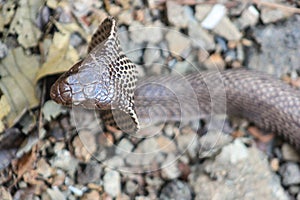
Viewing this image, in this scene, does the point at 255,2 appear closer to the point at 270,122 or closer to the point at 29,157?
the point at 270,122

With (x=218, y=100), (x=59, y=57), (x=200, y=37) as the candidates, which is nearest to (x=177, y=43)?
(x=200, y=37)

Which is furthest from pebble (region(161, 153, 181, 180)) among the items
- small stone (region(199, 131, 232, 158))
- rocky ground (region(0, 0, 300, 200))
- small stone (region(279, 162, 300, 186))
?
small stone (region(279, 162, 300, 186))

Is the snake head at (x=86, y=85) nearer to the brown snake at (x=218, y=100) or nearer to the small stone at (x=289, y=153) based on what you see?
the brown snake at (x=218, y=100)

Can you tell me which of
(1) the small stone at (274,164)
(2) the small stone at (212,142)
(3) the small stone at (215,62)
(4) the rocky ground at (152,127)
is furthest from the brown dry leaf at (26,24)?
(1) the small stone at (274,164)

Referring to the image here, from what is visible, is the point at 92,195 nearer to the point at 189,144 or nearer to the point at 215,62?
the point at 189,144

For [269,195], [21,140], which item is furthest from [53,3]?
[269,195]
